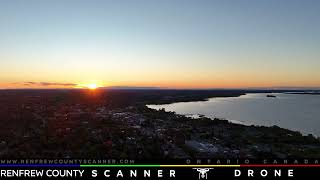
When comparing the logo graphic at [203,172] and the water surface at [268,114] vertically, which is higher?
the logo graphic at [203,172]

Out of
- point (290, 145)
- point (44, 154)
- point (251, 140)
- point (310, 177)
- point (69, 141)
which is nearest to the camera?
point (310, 177)

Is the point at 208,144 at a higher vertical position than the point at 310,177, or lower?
lower

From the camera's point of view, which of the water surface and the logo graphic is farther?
the water surface

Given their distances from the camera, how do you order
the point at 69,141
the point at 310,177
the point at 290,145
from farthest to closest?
the point at 290,145
the point at 69,141
the point at 310,177

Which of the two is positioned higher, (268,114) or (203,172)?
(203,172)

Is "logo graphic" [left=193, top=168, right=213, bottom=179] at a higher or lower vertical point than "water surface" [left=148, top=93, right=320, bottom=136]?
higher

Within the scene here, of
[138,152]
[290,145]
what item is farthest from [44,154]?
[290,145]

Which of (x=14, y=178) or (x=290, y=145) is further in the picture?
(x=290, y=145)

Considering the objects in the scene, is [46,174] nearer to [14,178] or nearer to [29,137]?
[14,178]

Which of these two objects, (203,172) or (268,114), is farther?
(268,114)

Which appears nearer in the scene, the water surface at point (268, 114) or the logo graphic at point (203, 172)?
the logo graphic at point (203, 172)
